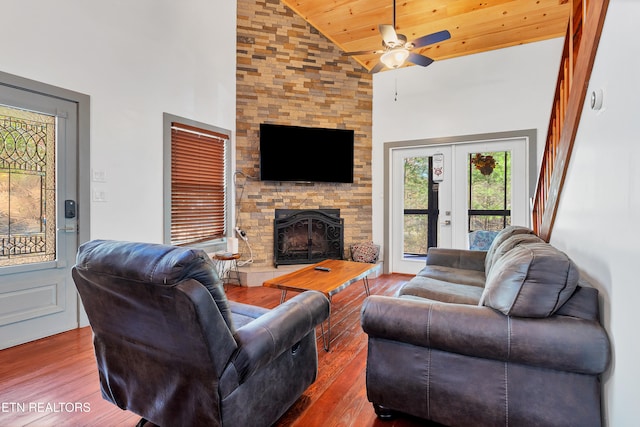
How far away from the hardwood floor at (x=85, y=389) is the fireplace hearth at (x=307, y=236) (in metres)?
2.02

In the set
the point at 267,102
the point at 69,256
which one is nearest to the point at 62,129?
the point at 69,256

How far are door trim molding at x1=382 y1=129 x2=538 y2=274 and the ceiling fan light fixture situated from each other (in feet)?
5.89

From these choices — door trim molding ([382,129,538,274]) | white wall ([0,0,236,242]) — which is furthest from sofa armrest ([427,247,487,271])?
→ white wall ([0,0,236,242])

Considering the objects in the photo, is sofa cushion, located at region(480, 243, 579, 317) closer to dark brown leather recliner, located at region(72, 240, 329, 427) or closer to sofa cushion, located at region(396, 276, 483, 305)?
sofa cushion, located at region(396, 276, 483, 305)

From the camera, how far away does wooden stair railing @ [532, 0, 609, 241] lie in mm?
1434

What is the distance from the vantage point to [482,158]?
4.60m

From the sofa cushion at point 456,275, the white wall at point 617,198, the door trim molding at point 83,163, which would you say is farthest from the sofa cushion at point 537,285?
the door trim molding at point 83,163

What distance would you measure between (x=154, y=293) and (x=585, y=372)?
1.68 meters

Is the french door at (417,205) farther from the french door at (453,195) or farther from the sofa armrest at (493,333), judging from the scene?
the sofa armrest at (493,333)

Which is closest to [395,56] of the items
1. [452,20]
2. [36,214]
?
[452,20]

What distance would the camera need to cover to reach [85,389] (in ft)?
6.33

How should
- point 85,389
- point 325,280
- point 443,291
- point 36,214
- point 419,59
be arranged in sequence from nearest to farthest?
point 85,389 < point 443,291 < point 36,214 < point 325,280 < point 419,59

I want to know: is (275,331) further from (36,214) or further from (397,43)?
(397,43)

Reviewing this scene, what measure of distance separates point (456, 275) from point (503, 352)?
156 cm
